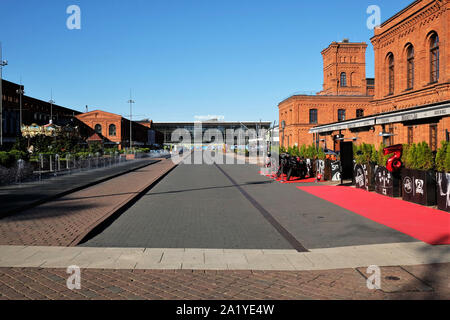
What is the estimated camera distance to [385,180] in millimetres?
14039

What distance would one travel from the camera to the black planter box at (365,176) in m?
15.4

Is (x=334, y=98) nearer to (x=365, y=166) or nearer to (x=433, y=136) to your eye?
(x=433, y=136)

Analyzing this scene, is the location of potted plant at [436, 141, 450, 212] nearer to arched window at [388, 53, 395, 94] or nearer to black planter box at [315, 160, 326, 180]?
black planter box at [315, 160, 326, 180]

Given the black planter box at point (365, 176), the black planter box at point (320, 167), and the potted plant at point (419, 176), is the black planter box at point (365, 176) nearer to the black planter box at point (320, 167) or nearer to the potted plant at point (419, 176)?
the potted plant at point (419, 176)

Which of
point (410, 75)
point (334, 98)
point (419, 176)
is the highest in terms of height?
point (334, 98)

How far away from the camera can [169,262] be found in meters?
6.11

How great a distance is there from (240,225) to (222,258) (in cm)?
299

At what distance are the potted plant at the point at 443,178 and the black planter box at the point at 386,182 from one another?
6.06ft

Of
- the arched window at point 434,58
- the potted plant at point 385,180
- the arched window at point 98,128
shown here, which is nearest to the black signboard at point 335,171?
the potted plant at point 385,180

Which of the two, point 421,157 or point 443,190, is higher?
point 421,157

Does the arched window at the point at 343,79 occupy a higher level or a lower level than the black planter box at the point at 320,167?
higher

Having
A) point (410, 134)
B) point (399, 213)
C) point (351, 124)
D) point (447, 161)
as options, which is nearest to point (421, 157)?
point (447, 161)

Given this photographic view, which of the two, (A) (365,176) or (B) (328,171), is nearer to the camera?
(A) (365,176)
